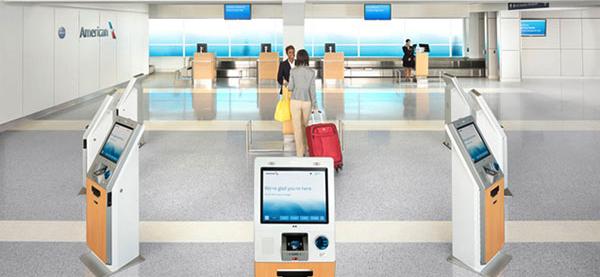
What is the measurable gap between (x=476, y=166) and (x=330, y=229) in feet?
5.09

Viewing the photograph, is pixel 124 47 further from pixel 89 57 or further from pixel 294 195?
pixel 294 195

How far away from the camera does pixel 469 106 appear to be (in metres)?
7.97

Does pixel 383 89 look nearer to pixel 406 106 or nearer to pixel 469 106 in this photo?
pixel 406 106

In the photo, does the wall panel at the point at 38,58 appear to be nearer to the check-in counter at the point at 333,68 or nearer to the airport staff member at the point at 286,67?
the airport staff member at the point at 286,67

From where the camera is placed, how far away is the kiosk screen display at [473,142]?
14.0ft

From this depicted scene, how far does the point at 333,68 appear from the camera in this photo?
23.2m

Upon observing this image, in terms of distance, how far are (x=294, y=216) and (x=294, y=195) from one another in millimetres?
117

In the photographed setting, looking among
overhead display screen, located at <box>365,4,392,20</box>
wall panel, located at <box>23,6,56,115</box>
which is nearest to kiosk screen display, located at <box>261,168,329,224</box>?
wall panel, located at <box>23,6,56,115</box>

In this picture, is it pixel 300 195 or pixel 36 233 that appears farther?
pixel 36 233

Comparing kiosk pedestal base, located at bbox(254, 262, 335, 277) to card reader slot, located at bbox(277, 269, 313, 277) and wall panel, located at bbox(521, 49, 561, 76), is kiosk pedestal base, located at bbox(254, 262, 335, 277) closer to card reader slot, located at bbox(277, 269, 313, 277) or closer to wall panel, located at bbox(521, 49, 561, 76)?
card reader slot, located at bbox(277, 269, 313, 277)

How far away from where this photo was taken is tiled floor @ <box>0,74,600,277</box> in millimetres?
4648

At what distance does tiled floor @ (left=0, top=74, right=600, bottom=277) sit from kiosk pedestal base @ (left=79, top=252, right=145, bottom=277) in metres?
0.06

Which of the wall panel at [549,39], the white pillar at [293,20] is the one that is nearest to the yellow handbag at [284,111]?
the white pillar at [293,20]

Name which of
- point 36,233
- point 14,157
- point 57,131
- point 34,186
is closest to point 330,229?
point 36,233
